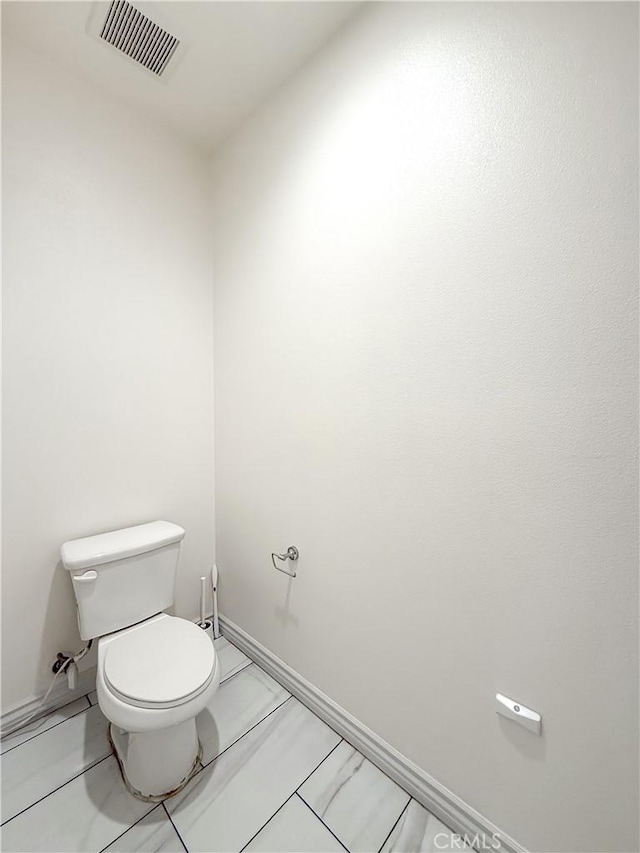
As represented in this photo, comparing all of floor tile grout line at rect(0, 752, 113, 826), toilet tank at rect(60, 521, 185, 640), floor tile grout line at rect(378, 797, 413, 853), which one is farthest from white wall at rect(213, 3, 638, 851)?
floor tile grout line at rect(0, 752, 113, 826)

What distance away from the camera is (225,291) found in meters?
1.84

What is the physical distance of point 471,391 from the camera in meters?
1.00

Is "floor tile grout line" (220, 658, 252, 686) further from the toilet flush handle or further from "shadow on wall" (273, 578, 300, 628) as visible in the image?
the toilet flush handle

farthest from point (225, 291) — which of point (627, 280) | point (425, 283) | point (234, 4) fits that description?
point (627, 280)

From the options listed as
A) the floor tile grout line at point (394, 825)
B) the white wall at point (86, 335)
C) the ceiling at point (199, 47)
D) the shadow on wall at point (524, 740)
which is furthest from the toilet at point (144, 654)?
the ceiling at point (199, 47)

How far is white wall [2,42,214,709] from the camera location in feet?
4.49

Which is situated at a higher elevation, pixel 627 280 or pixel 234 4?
pixel 234 4

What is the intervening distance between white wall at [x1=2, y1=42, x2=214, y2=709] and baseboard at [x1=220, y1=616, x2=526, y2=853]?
71cm

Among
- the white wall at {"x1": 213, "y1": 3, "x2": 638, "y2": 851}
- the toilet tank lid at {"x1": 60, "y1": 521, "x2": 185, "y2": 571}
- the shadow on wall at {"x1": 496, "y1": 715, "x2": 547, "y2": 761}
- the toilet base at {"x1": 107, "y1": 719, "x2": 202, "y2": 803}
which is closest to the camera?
the white wall at {"x1": 213, "y1": 3, "x2": 638, "y2": 851}

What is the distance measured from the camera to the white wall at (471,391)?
31.4 inches

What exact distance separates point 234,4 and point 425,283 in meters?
1.17

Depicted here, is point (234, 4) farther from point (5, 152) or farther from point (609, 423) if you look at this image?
point (609, 423)

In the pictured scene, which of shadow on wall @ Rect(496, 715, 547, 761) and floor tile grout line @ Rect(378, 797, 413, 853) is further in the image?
floor tile grout line @ Rect(378, 797, 413, 853)

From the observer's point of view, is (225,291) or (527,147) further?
(225,291)
